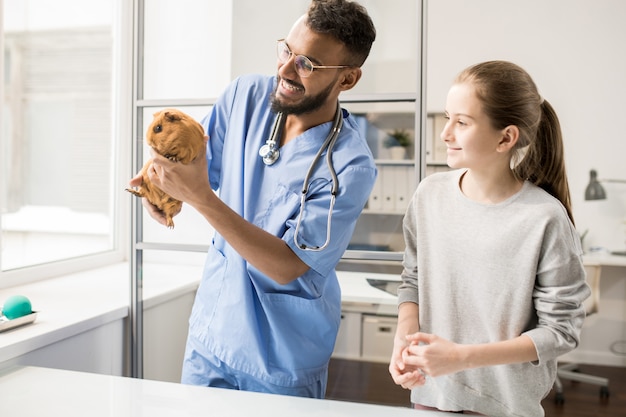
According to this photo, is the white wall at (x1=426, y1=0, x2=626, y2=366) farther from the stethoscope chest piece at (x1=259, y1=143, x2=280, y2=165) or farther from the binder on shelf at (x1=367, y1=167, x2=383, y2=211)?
the stethoscope chest piece at (x1=259, y1=143, x2=280, y2=165)

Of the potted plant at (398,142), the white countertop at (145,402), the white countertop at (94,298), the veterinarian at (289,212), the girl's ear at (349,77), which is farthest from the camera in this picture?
the potted plant at (398,142)

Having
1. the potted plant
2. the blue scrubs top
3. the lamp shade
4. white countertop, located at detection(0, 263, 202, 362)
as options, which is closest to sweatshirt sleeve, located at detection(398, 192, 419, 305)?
the blue scrubs top

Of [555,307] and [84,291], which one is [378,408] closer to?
[555,307]

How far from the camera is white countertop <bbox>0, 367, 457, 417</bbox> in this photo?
96cm

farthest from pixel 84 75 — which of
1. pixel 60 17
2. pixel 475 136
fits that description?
pixel 475 136

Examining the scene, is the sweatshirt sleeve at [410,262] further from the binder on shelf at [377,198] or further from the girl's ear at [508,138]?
the binder on shelf at [377,198]

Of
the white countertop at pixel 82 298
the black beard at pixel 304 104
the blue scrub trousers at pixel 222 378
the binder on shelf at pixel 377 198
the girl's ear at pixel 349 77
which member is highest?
the girl's ear at pixel 349 77

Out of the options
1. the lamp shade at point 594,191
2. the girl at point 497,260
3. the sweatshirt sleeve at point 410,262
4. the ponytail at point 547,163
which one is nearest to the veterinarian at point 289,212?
the sweatshirt sleeve at point 410,262

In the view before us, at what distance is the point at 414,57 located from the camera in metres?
1.57

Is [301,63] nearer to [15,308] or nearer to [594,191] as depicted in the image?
[15,308]

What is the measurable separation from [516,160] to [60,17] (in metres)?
2.13

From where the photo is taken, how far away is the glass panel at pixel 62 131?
86.4 inches

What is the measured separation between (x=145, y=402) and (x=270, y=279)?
0.38 metres

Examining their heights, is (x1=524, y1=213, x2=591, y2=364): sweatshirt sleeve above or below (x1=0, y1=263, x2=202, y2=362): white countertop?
above
